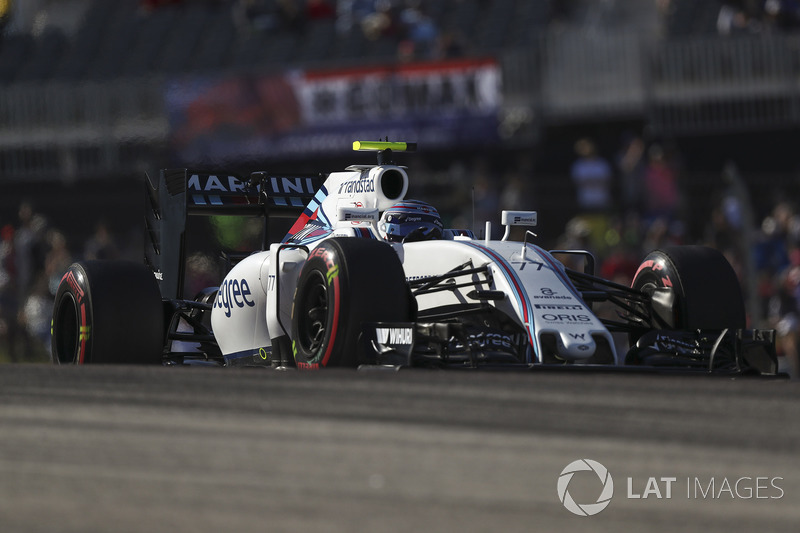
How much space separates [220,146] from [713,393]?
12621mm

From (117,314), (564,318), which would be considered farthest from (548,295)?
(117,314)

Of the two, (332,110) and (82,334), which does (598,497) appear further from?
(332,110)

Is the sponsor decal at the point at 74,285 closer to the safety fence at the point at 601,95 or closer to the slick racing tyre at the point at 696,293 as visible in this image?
the slick racing tyre at the point at 696,293

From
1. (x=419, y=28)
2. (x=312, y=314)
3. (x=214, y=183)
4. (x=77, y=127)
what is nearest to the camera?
(x=312, y=314)

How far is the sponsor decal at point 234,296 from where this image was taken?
8.28m

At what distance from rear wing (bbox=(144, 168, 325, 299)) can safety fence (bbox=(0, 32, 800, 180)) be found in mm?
6975

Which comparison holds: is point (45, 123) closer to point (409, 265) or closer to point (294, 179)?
point (294, 179)

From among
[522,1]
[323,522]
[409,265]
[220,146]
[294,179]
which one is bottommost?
[323,522]

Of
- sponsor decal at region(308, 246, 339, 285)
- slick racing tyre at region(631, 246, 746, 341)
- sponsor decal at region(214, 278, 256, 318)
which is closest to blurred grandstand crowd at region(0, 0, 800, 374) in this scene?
slick racing tyre at region(631, 246, 746, 341)

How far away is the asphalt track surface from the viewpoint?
3.13m

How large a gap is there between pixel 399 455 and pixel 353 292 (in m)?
3.11

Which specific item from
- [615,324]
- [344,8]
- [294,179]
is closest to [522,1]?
[344,8]

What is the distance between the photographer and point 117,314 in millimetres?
8141

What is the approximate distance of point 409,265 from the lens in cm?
773
